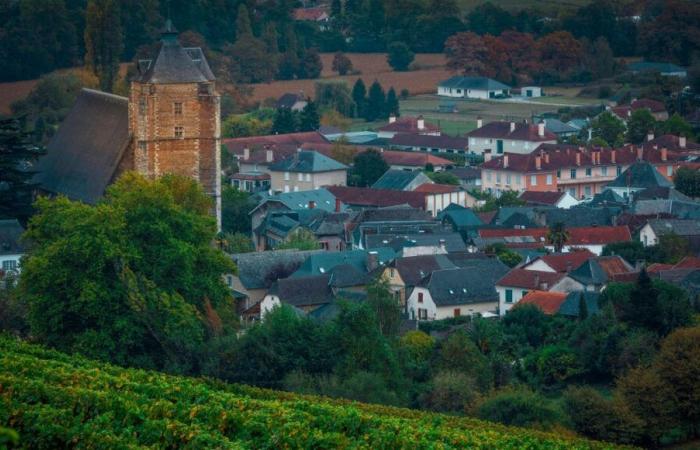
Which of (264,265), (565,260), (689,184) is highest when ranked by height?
(565,260)

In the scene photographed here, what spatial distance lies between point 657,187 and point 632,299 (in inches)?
911

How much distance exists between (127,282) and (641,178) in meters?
32.0

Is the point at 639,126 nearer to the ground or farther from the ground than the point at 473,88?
farther from the ground

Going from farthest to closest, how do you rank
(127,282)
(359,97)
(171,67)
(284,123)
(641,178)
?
(359,97)
(284,123)
(641,178)
(171,67)
(127,282)

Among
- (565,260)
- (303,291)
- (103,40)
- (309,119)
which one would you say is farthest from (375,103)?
(303,291)

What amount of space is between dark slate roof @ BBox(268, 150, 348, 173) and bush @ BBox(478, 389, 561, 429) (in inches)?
1424

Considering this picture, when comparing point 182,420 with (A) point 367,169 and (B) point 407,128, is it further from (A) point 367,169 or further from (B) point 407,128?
(B) point 407,128

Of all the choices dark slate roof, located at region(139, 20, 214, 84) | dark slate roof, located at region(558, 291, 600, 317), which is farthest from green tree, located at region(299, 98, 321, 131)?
dark slate roof, located at region(558, 291, 600, 317)

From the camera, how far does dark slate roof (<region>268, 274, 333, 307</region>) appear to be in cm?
4500

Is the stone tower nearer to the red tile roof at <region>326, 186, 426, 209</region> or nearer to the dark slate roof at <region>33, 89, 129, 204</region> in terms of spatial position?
the dark slate roof at <region>33, 89, 129, 204</region>

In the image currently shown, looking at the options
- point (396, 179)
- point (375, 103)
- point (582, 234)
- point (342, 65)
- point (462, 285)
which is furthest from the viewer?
point (342, 65)

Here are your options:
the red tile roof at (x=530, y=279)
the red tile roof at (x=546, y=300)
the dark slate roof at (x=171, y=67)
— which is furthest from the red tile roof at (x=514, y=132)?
the red tile roof at (x=546, y=300)

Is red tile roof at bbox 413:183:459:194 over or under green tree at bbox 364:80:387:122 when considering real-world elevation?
over

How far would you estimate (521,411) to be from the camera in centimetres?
3164
